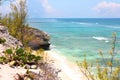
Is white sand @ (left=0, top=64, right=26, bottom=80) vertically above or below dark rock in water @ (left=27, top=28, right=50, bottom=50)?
above

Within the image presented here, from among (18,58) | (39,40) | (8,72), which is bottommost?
(39,40)

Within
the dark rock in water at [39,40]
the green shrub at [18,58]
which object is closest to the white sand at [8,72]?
the green shrub at [18,58]

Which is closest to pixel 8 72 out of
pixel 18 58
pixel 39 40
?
pixel 18 58

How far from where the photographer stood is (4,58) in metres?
12.6

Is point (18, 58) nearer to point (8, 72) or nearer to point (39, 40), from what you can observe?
point (8, 72)

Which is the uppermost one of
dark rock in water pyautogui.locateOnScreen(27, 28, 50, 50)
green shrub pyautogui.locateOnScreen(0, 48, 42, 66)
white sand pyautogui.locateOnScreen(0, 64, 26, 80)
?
green shrub pyautogui.locateOnScreen(0, 48, 42, 66)

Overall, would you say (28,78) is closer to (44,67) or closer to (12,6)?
(44,67)

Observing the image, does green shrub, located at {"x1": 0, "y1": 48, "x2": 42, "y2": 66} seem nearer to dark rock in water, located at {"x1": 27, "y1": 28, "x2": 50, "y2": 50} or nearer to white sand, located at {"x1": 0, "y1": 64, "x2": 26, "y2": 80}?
white sand, located at {"x1": 0, "y1": 64, "x2": 26, "y2": 80}

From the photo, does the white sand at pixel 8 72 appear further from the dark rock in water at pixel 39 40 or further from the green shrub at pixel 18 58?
the dark rock in water at pixel 39 40

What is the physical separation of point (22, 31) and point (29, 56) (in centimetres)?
1493

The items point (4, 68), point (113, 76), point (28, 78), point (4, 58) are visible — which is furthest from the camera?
point (4, 58)

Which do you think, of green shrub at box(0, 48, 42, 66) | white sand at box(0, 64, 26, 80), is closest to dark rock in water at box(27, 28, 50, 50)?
green shrub at box(0, 48, 42, 66)

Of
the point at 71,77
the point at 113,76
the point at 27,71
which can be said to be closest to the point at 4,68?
the point at 27,71

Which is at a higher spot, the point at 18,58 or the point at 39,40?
the point at 18,58
